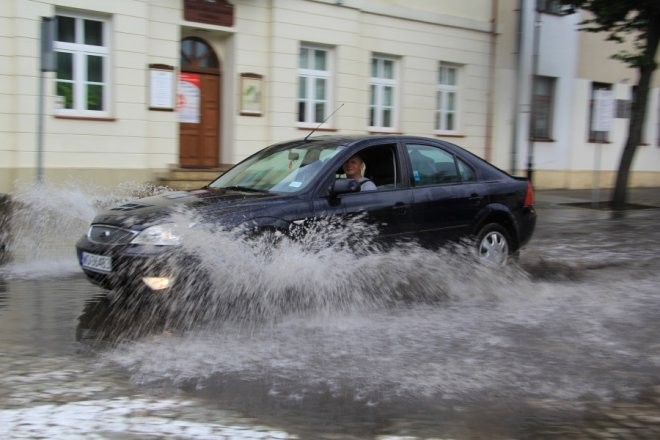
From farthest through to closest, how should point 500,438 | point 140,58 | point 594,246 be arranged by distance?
1. point 140,58
2. point 594,246
3. point 500,438

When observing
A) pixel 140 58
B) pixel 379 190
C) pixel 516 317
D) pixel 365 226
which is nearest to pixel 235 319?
pixel 365 226

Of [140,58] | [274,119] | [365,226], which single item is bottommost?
[365,226]

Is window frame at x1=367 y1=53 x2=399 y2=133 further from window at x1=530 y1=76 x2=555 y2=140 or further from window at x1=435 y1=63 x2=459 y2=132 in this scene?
window at x1=530 y1=76 x2=555 y2=140

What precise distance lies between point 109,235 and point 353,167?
7.88 feet

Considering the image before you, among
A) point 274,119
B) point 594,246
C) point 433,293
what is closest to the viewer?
point 433,293

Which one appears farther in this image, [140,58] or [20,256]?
[140,58]

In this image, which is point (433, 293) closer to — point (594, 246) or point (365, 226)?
point (365, 226)

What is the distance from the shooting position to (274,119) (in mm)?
15133

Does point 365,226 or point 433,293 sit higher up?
point 365,226

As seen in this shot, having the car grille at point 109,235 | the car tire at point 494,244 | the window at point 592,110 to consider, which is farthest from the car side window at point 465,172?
the window at point 592,110

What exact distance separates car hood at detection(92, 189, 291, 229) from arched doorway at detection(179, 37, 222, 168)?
8627 millimetres

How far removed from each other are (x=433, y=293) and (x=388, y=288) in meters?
0.54

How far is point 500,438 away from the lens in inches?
143

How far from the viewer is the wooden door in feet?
48.1
